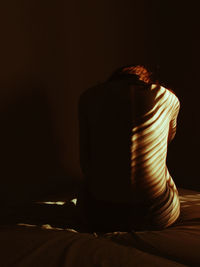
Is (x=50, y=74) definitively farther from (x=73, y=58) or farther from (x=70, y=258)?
(x=70, y=258)

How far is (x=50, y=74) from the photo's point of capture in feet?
5.20

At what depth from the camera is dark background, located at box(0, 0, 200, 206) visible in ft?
4.65

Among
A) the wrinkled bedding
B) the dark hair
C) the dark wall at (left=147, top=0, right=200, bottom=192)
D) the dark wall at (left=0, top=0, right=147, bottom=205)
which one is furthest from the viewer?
the dark wall at (left=147, top=0, right=200, bottom=192)

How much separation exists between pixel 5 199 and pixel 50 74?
74 centimetres

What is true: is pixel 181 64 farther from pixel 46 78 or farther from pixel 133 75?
pixel 133 75

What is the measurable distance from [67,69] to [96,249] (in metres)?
1.25

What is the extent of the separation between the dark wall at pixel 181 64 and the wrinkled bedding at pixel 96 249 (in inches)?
52.9

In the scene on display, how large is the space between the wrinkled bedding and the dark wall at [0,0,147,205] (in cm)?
76

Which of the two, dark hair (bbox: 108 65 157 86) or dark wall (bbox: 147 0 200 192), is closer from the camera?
dark hair (bbox: 108 65 157 86)

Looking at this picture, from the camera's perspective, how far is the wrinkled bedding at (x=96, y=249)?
54 centimetres

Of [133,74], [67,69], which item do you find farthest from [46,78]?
[133,74]

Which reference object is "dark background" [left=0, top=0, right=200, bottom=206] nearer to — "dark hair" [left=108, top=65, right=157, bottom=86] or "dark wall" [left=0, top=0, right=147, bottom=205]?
"dark wall" [left=0, top=0, right=147, bottom=205]

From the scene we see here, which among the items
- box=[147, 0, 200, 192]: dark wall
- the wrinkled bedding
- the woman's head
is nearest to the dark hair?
the woman's head

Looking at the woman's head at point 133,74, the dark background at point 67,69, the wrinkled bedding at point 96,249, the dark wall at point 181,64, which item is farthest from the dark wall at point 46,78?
the wrinkled bedding at point 96,249
